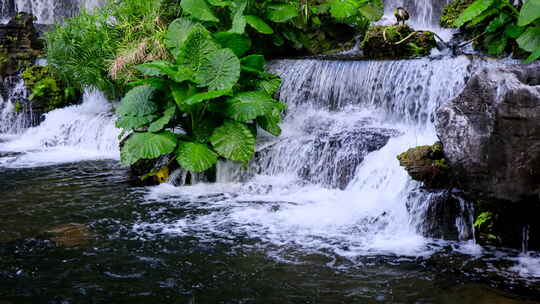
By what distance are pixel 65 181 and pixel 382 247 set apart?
480 centimetres

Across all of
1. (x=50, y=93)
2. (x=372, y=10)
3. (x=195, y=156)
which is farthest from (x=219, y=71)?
Result: (x=50, y=93)

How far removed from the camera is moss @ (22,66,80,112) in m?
12.3

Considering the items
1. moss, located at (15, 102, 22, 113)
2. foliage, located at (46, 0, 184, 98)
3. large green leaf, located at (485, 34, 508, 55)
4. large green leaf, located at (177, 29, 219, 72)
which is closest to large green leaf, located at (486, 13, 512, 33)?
large green leaf, located at (485, 34, 508, 55)

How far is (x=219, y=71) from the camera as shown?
723 centimetres

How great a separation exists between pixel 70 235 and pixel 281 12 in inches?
220

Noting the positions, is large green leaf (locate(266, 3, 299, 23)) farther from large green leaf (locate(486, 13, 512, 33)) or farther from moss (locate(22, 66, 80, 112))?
moss (locate(22, 66, 80, 112))

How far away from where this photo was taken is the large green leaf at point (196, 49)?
738cm

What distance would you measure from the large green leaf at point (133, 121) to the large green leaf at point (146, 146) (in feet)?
0.95

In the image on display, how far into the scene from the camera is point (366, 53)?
940cm

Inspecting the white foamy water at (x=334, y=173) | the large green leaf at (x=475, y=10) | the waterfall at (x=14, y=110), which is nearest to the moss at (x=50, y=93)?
the waterfall at (x=14, y=110)

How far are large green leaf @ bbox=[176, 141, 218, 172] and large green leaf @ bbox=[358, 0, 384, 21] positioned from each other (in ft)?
15.1

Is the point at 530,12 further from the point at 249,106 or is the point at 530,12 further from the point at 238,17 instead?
the point at 238,17

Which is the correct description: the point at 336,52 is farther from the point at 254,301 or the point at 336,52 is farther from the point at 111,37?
the point at 254,301

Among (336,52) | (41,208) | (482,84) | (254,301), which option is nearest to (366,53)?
(336,52)
